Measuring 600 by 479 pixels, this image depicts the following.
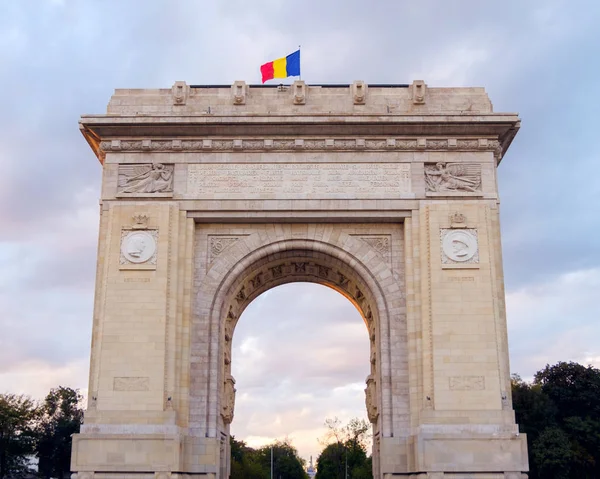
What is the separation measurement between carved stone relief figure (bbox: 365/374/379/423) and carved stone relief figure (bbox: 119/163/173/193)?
30.2ft

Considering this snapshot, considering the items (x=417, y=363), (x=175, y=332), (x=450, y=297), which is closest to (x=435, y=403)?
(x=417, y=363)

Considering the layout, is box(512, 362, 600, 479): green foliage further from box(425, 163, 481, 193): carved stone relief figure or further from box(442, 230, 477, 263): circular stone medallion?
box(425, 163, 481, 193): carved stone relief figure

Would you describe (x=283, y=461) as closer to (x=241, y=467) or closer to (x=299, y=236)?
(x=241, y=467)

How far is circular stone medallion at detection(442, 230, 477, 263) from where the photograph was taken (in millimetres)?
24078

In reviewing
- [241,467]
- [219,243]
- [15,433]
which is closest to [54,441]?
[15,433]

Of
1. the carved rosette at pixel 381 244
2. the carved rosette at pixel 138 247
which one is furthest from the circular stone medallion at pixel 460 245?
the carved rosette at pixel 138 247

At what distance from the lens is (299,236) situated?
2505cm

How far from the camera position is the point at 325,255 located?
1000 inches

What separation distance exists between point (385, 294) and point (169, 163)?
8.19 metres

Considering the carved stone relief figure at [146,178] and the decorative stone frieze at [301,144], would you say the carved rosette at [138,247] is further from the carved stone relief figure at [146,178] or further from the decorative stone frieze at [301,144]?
the decorative stone frieze at [301,144]

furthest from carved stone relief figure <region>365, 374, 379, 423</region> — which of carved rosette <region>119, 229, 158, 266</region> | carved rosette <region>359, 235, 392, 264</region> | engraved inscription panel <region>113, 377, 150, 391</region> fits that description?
carved rosette <region>119, 229, 158, 266</region>

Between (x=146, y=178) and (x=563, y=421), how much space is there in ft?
107

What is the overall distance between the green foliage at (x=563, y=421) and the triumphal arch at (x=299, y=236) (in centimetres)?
2236

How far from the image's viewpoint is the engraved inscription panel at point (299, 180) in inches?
974
